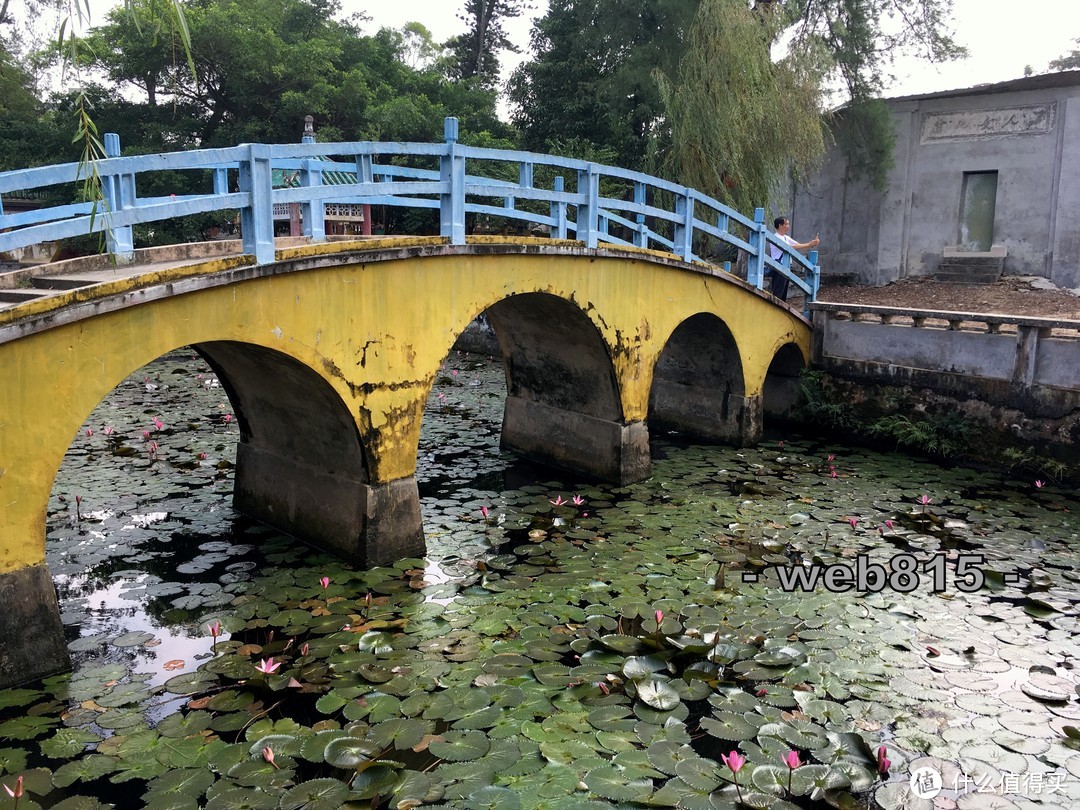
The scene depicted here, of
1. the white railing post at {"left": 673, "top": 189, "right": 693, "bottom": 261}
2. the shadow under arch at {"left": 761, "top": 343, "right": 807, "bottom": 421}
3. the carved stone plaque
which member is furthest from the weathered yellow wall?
the carved stone plaque

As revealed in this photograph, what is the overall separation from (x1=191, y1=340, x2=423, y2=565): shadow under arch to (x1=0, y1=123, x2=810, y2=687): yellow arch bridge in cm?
2

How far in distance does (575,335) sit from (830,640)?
4521 millimetres

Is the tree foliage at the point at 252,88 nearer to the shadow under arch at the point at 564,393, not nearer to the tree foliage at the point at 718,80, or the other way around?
the tree foliage at the point at 718,80

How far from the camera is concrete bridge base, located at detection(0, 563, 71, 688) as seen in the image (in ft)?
15.4

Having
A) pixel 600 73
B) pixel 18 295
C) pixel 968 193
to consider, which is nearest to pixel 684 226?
pixel 18 295

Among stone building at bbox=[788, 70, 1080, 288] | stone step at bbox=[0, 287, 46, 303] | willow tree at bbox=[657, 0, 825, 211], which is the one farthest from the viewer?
stone building at bbox=[788, 70, 1080, 288]

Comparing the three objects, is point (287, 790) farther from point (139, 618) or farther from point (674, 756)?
point (139, 618)

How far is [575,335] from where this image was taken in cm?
915

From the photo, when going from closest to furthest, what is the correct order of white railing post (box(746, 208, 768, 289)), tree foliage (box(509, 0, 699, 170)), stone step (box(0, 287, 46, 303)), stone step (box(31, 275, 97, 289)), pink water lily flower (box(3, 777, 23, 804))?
1. pink water lily flower (box(3, 777, 23, 804))
2. stone step (box(0, 287, 46, 303))
3. stone step (box(31, 275, 97, 289))
4. white railing post (box(746, 208, 768, 289))
5. tree foliage (box(509, 0, 699, 170))

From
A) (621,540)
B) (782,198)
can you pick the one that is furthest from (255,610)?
(782,198)

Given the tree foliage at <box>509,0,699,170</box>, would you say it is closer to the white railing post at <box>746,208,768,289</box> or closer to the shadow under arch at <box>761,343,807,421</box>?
the white railing post at <box>746,208,768,289</box>

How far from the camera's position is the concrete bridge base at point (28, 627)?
4703 millimetres

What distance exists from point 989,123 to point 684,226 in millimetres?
7902

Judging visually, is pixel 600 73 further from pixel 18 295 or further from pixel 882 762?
pixel 882 762
